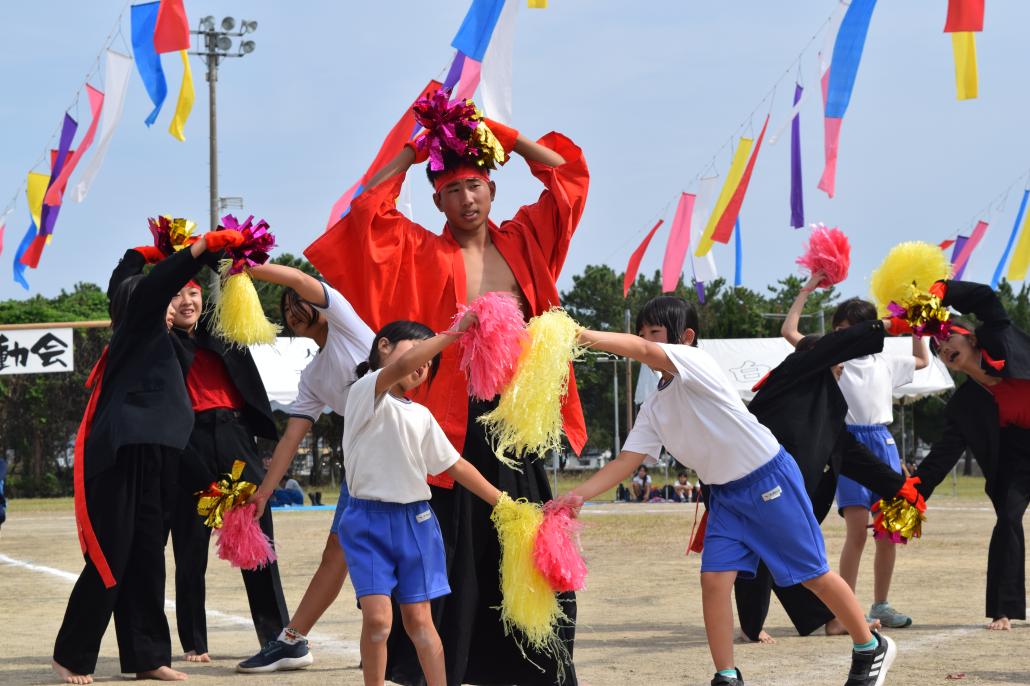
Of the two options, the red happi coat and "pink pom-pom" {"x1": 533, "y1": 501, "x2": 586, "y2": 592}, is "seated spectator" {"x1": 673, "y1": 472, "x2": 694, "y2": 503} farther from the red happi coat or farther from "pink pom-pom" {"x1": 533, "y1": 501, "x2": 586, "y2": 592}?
"pink pom-pom" {"x1": 533, "y1": 501, "x2": 586, "y2": 592}

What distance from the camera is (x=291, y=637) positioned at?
20.2 feet

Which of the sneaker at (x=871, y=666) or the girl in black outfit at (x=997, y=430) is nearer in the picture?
the sneaker at (x=871, y=666)

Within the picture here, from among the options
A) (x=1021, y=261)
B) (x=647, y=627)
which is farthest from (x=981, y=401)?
(x=1021, y=261)

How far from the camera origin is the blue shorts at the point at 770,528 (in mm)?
5082

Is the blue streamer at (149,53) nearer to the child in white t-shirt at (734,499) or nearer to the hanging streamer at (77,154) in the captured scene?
the hanging streamer at (77,154)

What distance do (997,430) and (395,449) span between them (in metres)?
4.25

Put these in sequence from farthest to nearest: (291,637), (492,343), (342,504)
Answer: (291,637) → (342,504) → (492,343)

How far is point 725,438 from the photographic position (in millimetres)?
5074

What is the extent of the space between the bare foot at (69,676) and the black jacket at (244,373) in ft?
4.72

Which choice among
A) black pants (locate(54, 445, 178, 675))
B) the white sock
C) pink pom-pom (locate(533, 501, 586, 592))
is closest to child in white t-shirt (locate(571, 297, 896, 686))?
pink pom-pom (locate(533, 501, 586, 592))

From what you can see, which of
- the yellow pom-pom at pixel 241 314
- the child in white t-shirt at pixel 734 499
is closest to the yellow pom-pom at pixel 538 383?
the child in white t-shirt at pixel 734 499

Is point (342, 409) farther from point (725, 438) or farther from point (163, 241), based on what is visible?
point (725, 438)

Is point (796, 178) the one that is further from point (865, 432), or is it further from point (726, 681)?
point (726, 681)

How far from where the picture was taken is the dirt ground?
19.2ft
